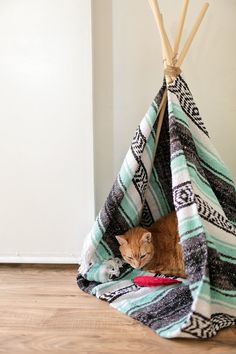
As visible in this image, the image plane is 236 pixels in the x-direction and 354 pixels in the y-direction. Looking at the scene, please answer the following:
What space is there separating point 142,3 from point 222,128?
653mm

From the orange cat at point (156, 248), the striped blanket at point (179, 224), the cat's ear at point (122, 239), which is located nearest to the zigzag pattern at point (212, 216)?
the striped blanket at point (179, 224)

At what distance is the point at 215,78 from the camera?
5.13ft

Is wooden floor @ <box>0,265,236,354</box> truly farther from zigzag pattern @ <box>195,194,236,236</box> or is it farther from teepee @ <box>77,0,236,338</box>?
zigzag pattern @ <box>195,194,236,236</box>

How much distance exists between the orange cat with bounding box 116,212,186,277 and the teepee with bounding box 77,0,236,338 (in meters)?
0.06

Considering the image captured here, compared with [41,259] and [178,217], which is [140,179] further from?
[41,259]

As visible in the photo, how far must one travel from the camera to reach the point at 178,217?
1.15 m

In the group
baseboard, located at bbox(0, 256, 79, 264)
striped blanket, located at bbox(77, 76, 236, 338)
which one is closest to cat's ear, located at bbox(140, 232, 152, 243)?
striped blanket, located at bbox(77, 76, 236, 338)

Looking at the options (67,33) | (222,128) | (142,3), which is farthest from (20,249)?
(142,3)

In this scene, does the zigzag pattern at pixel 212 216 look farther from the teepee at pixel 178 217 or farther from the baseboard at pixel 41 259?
the baseboard at pixel 41 259

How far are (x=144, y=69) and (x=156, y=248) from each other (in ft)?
2.57

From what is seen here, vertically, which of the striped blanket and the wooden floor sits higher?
the striped blanket

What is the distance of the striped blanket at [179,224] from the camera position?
107cm

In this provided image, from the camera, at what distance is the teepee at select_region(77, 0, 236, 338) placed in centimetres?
108

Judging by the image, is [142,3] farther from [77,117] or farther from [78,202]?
[78,202]
